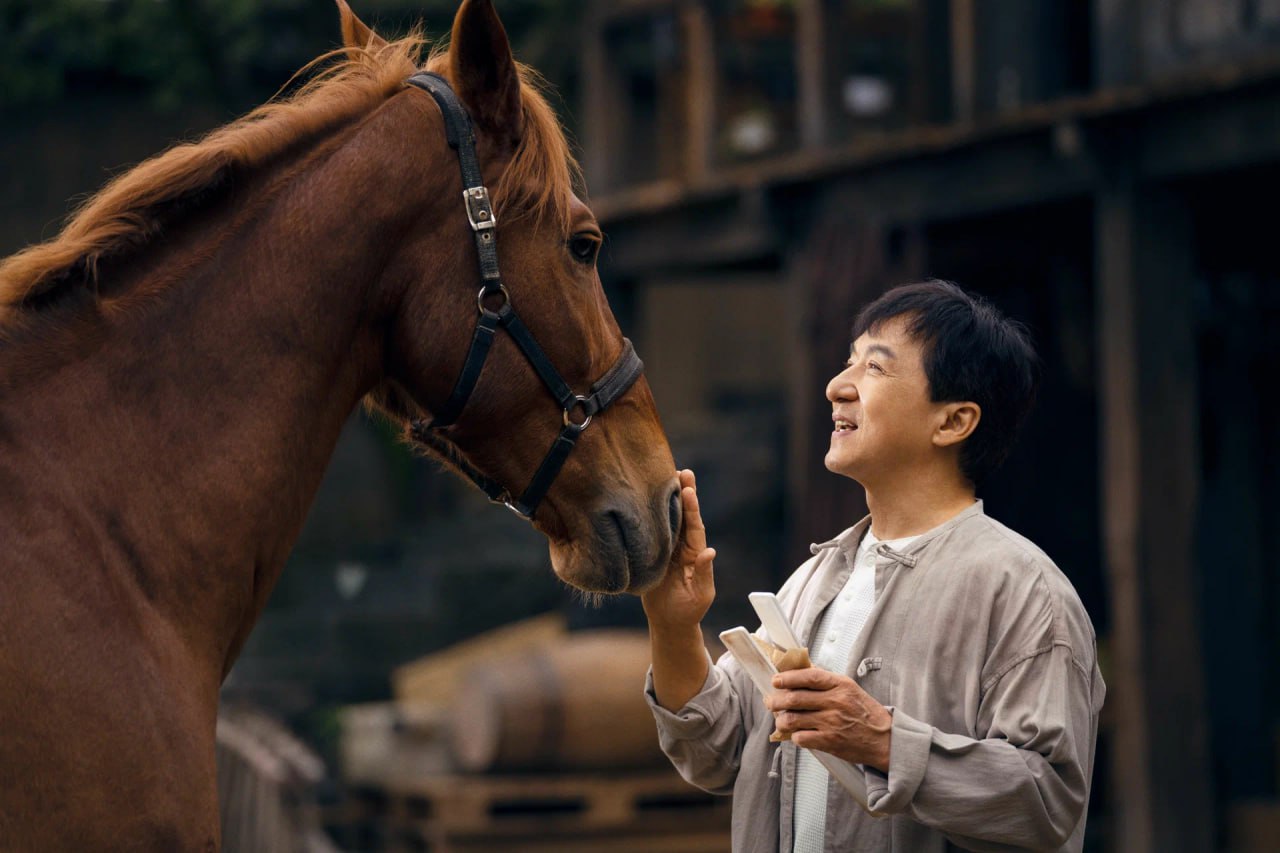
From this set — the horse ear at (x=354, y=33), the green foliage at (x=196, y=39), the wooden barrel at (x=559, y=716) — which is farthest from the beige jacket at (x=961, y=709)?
the green foliage at (x=196, y=39)

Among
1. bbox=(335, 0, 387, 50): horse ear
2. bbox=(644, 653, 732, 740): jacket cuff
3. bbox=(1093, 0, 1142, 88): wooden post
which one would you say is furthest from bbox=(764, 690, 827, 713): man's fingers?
bbox=(1093, 0, 1142, 88): wooden post

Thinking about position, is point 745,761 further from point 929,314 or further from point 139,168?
point 139,168

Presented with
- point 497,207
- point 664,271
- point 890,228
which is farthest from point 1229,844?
point 497,207

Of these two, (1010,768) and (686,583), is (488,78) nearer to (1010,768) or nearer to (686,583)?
(686,583)

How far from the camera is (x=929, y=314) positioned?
231cm

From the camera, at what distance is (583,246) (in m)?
2.44

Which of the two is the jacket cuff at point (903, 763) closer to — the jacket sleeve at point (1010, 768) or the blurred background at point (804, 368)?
the jacket sleeve at point (1010, 768)

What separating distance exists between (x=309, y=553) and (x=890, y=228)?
568cm

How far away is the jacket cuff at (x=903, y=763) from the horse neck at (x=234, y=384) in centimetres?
91

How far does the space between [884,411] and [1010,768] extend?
54 cm

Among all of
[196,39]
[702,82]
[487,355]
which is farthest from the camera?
[196,39]

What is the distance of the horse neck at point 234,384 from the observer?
213cm

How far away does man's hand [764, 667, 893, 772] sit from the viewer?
2.02m

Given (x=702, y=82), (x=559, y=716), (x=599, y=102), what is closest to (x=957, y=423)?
(x=559, y=716)
